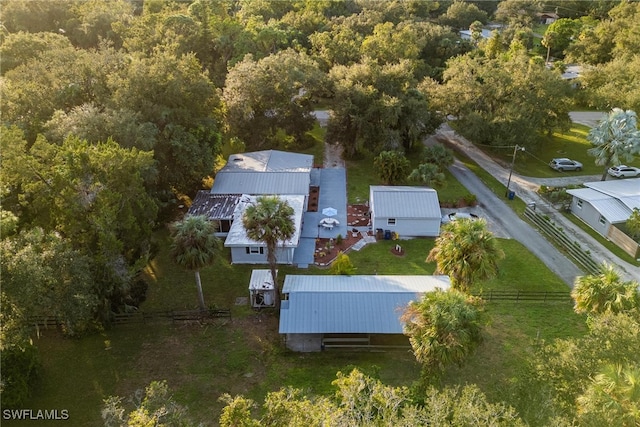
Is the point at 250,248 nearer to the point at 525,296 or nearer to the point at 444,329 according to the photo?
the point at 444,329

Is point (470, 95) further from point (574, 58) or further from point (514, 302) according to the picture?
point (574, 58)

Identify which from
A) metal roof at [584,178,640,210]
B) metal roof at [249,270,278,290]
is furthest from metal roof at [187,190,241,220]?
metal roof at [584,178,640,210]

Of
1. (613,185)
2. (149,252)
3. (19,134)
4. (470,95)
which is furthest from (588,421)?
(470,95)

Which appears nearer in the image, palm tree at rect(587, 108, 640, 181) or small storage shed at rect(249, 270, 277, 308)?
small storage shed at rect(249, 270, 277, 308)

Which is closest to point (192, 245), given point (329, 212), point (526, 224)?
point (329, 212)

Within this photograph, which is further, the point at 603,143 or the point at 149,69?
the point at 603,143

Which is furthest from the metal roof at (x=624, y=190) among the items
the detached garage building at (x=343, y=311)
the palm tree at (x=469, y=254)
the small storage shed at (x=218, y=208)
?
the small storage shed at (x=218, y=208)

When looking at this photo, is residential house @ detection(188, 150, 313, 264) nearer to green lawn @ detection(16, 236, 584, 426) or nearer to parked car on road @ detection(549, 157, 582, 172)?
green lawn @ detection(16, 236, 584, 426)

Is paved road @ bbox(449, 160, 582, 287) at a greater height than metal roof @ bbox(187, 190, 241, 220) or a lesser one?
lesser
